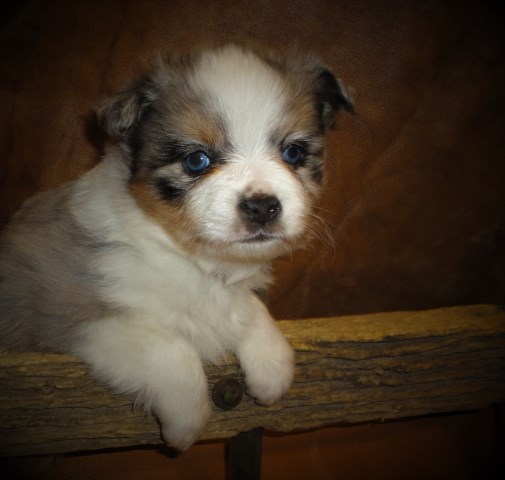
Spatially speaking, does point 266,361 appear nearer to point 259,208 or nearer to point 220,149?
point 259,208

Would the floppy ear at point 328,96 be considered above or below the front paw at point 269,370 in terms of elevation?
above

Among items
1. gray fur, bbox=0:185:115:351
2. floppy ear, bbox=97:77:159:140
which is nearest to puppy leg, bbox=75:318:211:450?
gray fur, bbox=0:185:115:351

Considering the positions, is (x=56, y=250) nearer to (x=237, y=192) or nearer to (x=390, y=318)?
(x=237, y=192)

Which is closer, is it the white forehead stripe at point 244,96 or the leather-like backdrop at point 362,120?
the white forehead stripe at point 244,96

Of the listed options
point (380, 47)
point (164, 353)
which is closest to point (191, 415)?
point (164, 353)

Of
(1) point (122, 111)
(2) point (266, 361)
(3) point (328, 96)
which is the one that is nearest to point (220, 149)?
(1) point (122, 111)

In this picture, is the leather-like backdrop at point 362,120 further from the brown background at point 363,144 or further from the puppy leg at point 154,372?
the puppy leg at point 154,372

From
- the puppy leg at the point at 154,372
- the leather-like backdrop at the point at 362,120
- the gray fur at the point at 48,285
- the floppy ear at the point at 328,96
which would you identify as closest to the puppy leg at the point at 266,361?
the puppy leg at the point at 154,372
